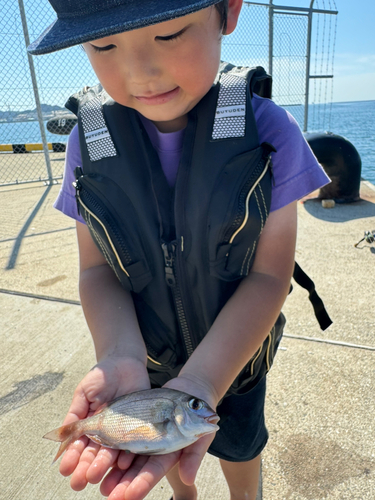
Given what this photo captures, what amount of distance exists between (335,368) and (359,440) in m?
0.60

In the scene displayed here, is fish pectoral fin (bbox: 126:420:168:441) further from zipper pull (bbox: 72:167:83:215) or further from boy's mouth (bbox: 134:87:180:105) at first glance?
boy's mouth (bbox: 134:87:180:105)

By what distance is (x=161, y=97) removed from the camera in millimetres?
1349

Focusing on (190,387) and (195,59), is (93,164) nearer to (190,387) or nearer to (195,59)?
(195,59)

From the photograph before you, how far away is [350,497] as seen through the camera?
1.99 meters

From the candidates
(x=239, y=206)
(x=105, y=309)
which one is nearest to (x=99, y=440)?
(x=105, y=309)

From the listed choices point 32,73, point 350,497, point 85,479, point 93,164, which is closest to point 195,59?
point 93,164

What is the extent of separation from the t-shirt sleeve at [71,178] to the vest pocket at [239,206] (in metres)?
0.63

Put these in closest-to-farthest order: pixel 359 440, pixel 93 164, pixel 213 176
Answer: pixel 213 176 < pixel 93 164 < pixel 359 440

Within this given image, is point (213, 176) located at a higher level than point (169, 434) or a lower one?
higher

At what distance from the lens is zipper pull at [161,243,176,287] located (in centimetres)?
158

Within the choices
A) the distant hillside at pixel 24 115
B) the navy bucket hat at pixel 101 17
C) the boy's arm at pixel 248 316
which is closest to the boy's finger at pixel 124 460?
the boy's arm at pixel 248 316

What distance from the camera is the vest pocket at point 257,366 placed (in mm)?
1699

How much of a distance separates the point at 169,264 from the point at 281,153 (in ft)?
2.00

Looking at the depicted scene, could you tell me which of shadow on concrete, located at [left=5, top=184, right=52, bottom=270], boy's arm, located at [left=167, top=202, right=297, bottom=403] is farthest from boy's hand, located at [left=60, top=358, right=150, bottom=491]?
shadow on concrete, located at [left=5, top=184, right=52, bottom=270]
